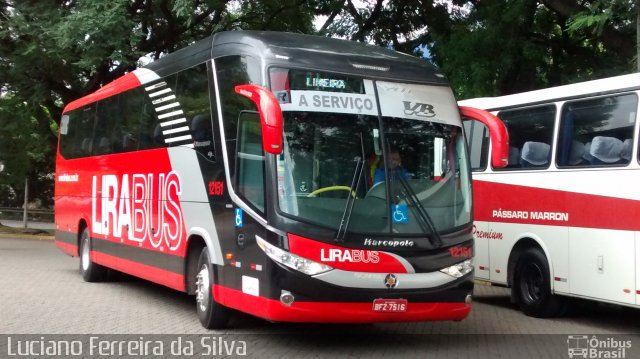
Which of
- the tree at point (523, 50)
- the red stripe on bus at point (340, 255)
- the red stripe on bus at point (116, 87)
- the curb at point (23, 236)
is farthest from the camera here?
the curb at point (23, 236)

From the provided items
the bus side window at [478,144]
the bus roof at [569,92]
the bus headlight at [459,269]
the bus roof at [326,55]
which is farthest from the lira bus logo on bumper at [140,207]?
the bus roof at [569,92]

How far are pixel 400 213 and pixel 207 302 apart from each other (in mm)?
2801

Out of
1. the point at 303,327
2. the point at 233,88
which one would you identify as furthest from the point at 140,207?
the point at 233,88

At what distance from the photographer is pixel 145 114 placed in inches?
495

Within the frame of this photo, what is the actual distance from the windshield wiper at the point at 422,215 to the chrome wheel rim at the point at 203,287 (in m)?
2.76

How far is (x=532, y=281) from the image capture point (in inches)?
476

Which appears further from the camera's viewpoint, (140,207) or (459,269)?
(140,207)

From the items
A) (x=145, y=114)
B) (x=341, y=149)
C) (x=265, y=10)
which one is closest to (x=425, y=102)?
(x=341, y=149)

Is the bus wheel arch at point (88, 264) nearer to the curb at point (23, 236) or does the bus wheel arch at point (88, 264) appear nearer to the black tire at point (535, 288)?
the black tire at point (535, 288)

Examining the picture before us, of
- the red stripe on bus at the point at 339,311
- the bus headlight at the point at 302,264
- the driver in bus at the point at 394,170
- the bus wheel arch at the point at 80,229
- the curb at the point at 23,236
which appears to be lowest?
the curb at the point at 23,236

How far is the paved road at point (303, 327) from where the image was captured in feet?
29.6

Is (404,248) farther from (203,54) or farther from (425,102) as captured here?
(203,54)

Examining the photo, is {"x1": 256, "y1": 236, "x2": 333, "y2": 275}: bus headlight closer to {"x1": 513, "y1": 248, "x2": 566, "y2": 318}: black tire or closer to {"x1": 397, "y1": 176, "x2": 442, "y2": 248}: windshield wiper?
{"x1": 397, "y1": 176, "x2": 442, "y2": 248}: windshield wiper

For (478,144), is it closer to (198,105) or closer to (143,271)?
(198,105)
